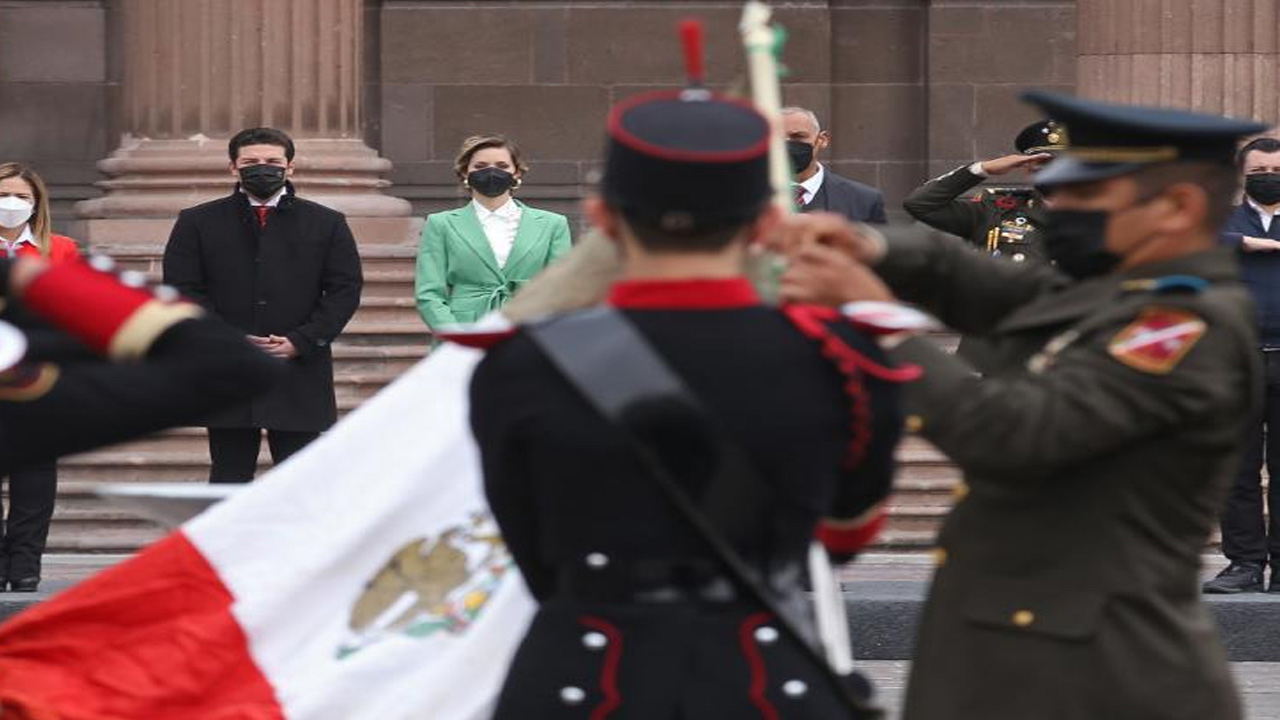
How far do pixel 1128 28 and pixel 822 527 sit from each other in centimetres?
1218

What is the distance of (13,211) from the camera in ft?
37.0

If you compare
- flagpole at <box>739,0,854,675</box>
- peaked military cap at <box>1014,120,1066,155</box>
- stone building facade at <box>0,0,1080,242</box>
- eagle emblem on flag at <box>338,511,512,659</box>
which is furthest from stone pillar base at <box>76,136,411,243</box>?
flagpole at <box>739,0,854,675</box>

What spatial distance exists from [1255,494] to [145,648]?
19.2ft

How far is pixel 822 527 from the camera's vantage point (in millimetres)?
4367

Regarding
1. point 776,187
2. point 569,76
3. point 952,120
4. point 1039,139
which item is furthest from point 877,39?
point 776,187

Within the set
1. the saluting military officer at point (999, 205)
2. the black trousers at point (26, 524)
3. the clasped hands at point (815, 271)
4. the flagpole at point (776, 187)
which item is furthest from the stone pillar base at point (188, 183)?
the clasped hands at point (815, 271)

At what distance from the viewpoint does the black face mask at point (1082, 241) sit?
4.60m

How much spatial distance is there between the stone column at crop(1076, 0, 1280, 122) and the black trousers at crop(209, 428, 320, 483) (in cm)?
624

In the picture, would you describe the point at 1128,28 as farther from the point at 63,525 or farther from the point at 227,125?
the point at 63,525

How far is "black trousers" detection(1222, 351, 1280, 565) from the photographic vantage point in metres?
11.1

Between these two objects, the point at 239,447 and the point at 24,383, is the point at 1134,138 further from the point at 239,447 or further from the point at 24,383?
the point at 239,447

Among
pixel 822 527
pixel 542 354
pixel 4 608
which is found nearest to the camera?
pixel 542 354

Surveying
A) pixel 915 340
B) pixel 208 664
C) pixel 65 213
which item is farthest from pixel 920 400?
pixel 65 213

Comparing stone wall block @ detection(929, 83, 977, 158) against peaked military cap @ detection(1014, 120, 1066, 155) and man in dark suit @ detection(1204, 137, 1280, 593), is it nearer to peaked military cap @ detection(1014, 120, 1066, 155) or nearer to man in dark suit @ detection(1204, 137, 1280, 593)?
man in dark suit @ detection(1204, 137, 1280, 593)
